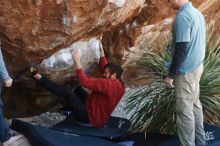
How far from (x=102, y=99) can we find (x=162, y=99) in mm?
771

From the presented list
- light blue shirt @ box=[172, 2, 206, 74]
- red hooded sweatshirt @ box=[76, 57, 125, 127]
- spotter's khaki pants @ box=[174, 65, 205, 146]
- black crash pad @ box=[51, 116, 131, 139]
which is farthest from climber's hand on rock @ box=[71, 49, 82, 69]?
light blue shirt @ box=[172, 2, 206, 74]

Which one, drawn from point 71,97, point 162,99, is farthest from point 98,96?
point 162,99

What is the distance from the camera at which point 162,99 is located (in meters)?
6.86

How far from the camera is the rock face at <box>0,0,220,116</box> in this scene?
21.3 feet

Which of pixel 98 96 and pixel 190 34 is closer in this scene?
pixel 190 34

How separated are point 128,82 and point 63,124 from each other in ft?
8.54

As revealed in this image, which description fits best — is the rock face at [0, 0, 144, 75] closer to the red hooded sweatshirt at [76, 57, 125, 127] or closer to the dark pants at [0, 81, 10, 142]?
the red hooded sweatshirt at [76, 57, 125, 127]

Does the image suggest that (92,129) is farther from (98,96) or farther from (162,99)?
(162,99)

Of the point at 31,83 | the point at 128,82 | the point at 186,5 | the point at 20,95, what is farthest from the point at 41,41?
the point at 128,82

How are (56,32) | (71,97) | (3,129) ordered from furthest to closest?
(71,97)
(56,32)
(3,129)

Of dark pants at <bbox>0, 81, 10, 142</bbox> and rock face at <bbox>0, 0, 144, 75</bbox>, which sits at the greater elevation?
rock face at <bbox>0, 0, 144, 75</bbox>

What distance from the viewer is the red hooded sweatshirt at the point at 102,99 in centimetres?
666

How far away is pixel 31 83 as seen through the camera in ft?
24.7

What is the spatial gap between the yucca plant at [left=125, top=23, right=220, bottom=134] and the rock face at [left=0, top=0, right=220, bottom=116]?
0.85 m
